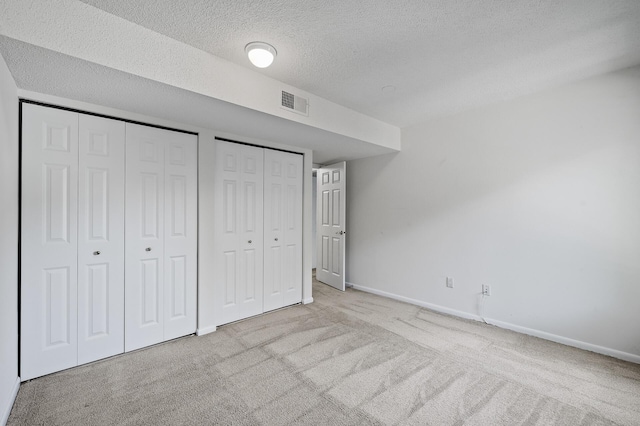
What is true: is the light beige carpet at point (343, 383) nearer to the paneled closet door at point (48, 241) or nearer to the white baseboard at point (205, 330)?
the white baseboard at point (205, 330)

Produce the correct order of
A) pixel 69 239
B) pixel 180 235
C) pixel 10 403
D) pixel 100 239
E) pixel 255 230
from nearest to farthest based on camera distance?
pixel 10 403, pixel 69 239, pixel 100 239, pixel 180 235, pixel 255 230

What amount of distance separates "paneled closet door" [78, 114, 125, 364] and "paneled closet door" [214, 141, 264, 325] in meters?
0.85

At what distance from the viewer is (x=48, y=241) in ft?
6.91

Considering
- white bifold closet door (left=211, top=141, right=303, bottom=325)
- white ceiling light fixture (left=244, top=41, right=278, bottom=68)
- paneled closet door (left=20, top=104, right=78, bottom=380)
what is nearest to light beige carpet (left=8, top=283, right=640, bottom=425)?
paneled closet door (left=20, top=104, right=78, bottom=380)

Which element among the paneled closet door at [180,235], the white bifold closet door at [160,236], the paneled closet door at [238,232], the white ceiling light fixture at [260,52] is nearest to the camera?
the white ceiling light fixture at [260,52]

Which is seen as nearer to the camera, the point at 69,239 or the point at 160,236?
the point at 69,239

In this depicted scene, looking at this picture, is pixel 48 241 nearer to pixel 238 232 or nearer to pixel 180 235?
pixel 180 235

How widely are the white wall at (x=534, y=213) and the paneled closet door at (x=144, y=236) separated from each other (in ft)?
9.75

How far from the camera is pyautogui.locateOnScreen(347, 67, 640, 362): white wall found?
240cm

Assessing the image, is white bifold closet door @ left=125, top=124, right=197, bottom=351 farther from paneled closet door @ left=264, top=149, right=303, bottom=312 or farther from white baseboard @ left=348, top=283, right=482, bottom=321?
white baseboard @ left=348, top=283, right=482, bottom=321

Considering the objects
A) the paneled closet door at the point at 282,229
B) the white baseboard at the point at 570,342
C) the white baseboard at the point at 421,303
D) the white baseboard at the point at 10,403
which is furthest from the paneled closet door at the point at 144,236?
the white baseboard at the point at 570,342

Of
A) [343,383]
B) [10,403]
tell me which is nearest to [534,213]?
[343,383]

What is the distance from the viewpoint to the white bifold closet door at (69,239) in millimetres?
2043

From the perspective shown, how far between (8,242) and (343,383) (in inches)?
95.0
